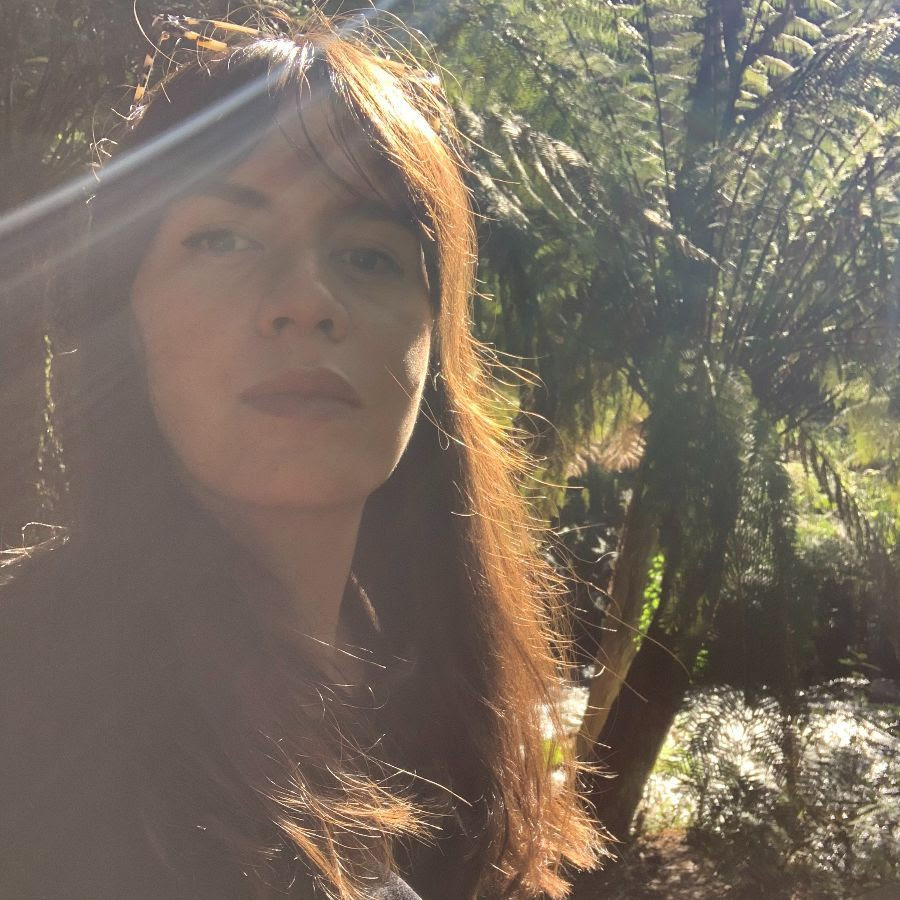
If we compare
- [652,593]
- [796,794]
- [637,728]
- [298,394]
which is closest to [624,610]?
[652,593]

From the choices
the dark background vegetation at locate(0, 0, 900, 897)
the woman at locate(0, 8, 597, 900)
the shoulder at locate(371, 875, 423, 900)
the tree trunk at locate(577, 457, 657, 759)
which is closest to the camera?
the woman at locate(0, 8, 597, 900)

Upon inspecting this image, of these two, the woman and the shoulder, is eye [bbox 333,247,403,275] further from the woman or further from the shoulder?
the shoulder

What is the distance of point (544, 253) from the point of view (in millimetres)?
2648

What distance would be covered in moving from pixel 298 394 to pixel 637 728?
2213mm

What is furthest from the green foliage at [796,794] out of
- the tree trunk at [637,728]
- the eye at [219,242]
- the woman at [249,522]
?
the eye at [219,242]

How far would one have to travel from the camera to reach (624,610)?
2863mm

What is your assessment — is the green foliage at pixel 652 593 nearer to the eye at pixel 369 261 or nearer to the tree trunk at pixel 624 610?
the tree trunk at pixel 624 610

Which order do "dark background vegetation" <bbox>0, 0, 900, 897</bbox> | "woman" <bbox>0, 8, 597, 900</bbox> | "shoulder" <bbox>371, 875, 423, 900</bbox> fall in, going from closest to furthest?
"woman" <bbox>0, 8, 597, 900</bbox>, "shoulder" <bbox>371, 875, 423, 900</bbox>, "dark background vegetation" <bbox>0, 0, 900, 897</bbox>

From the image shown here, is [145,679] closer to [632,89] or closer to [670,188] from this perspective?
[670,188]

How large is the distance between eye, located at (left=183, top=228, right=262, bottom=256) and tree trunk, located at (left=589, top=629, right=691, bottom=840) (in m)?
2.11

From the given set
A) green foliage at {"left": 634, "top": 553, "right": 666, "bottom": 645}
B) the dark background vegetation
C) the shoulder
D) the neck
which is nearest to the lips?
Result: the neck

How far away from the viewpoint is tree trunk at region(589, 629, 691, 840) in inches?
111

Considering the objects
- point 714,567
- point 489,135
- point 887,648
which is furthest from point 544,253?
point 887,648

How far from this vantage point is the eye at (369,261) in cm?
101
